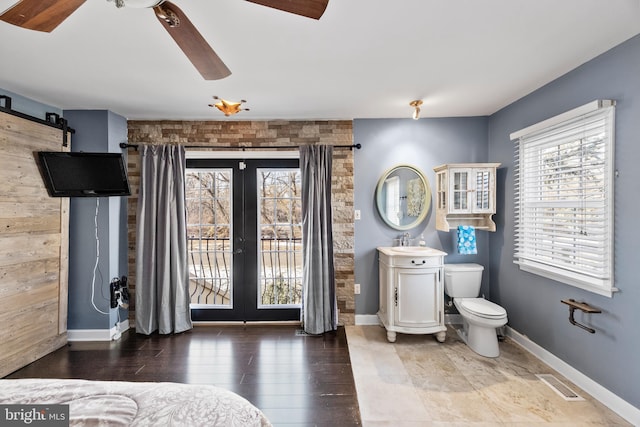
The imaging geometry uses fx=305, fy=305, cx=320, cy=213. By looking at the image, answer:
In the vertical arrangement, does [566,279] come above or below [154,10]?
below

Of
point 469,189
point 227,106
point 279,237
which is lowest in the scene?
point 279,237

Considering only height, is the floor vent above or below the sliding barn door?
below

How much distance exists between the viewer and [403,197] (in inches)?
139

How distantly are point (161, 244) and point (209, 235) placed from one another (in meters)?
0.51

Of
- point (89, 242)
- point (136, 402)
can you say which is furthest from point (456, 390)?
point (89, 242)

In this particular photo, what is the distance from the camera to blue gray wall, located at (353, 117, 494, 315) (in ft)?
11.6

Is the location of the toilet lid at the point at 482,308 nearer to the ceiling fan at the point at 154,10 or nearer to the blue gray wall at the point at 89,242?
the ceiling fan at the point at 154,10

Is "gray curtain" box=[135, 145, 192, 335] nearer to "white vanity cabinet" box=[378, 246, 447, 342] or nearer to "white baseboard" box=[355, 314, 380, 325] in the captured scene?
"white baseboard" box=[355, 314, 380, 325]

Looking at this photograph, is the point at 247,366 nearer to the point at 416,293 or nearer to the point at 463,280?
the point at 416,293

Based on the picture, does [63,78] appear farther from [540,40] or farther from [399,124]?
[540,40]

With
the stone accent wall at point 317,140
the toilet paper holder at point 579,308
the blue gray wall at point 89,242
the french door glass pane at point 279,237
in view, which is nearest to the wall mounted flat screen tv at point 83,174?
the blue gray wall at point 89,242

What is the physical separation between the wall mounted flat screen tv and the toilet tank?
347 cm

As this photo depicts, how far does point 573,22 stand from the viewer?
179cm

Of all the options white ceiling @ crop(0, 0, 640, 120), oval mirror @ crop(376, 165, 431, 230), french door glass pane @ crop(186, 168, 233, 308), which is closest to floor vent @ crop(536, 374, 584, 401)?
oval mirror @ crop(376, 165, 431, 230)
